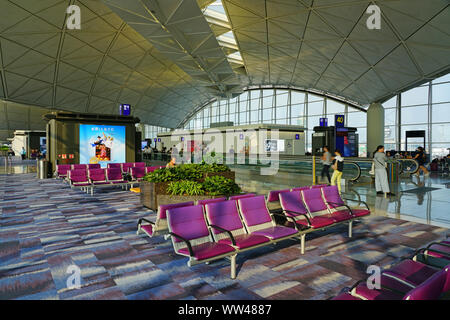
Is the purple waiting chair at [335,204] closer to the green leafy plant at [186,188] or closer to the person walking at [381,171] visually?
the green leafy plant at [186,188]

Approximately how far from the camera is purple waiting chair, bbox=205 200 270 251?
13.2 feet

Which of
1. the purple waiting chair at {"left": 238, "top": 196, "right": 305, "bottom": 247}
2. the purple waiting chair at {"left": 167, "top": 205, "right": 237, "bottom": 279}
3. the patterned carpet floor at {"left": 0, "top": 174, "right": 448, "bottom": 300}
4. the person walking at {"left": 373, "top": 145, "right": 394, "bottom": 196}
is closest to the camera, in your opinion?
the patterned carpet floor at {"left": 0, "top": 174, "right": 448, "bottom": 300}

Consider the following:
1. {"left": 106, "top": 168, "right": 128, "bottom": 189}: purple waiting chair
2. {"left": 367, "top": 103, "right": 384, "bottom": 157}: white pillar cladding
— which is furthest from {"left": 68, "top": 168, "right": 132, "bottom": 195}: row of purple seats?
{"left": 367, "top": 103, "right": 384, "bottom": 157}: white pillar cladding

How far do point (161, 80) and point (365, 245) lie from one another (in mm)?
38188

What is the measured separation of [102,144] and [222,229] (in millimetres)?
15756

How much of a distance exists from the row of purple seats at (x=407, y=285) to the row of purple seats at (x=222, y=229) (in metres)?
1.56

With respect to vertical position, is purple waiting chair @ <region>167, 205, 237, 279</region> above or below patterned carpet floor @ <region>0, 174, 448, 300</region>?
above

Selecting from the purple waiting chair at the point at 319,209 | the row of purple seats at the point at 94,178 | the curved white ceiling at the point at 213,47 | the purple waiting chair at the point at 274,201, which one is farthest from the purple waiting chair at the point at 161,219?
the curved white ceiling at the point at 213,47

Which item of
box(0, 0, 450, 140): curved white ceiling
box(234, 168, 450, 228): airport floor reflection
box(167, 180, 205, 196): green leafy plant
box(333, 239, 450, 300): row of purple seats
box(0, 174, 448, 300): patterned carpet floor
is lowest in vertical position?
box(0, 174, 448, 300): patterned carpet floor

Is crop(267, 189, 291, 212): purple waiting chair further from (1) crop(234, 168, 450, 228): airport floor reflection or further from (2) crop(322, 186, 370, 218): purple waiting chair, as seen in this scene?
(1) crop(234, 168, 450, 228): airport floor reflection

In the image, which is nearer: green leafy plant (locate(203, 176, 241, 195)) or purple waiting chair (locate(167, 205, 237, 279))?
purple waiting chair (locate(167, 205, 237, 279))

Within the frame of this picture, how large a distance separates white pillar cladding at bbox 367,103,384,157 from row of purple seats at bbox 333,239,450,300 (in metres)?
29.1
